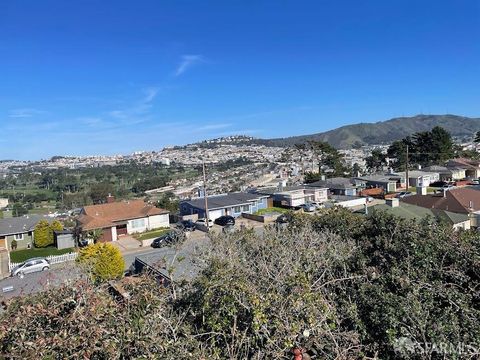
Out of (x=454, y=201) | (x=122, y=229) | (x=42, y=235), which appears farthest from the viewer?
(x=122, y=229)

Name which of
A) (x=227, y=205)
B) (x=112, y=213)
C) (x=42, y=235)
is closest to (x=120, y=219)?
(x=112, y=213)

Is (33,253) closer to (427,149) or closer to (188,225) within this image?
(188,225)

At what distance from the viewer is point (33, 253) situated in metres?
29.8

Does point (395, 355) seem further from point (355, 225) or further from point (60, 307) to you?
point (355, 225)

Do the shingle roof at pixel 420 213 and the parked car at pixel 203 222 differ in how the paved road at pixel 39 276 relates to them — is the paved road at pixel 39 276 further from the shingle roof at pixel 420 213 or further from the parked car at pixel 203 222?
the shingle roof at pixel 420 213

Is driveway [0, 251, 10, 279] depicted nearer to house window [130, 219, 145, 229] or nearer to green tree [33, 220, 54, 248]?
green tree [33, 220, 54, 248]

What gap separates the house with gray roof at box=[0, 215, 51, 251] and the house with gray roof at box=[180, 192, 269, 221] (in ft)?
46.4

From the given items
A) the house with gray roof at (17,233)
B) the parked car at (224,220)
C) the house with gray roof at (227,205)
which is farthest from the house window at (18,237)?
the parked car at (224,220)

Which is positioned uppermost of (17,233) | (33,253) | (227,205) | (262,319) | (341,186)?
(262,319)

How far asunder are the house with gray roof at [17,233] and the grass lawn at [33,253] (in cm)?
138

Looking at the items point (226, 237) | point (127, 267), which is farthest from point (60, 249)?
point (226, 237)

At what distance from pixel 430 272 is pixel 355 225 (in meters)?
6.79

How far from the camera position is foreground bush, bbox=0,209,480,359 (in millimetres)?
4707

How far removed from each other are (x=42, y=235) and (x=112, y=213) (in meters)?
5.96
